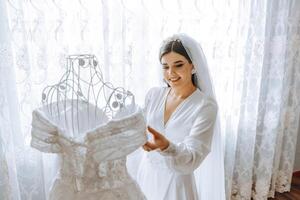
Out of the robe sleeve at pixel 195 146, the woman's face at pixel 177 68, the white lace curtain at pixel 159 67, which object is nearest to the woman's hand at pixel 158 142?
the robe sleeve at pixel 195 146

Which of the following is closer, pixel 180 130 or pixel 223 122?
pixel 180 130

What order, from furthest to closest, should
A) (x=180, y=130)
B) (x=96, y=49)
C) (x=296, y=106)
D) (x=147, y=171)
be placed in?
(x=296, y=106)
(x=96, y=49)
(x=147, y=171)
(x=180, y=130)

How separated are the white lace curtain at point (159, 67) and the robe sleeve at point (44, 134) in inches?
24.3

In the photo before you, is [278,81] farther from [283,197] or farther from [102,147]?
[102,147]

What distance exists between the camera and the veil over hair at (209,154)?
4.45 feet

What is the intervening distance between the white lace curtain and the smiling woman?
33cm

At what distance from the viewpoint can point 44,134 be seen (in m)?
1.01

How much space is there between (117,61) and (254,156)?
1353 mm

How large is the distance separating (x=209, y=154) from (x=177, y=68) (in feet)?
1.62

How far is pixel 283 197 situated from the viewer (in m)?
2.51

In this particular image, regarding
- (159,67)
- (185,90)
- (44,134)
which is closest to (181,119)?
(185,90)

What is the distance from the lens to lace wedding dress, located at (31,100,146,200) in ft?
3.27

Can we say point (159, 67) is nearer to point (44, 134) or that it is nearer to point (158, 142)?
point (158, 142)

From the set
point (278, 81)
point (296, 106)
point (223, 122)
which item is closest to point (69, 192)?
point (223, 122)
